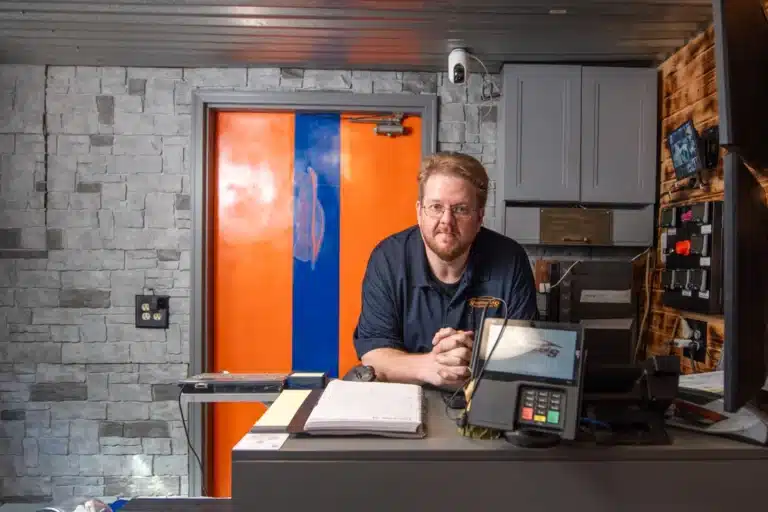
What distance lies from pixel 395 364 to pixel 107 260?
2.29 metres

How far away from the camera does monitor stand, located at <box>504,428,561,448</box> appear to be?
2.53 ft

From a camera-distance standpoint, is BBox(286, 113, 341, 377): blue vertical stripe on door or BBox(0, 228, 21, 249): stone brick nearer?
BBox(0, 228, 21, 249): stone brick

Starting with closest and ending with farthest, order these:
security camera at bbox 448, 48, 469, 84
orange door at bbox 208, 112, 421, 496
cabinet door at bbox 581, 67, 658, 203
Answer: security camera at bbox 448, 48, 469, 84 < cabinet door at bbox 581, 67, 658, 203 < orange door at bbox 208, 112, 421, 496

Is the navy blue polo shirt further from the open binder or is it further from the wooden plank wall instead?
the wooden plank wall

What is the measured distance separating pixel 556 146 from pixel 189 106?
2.12 meters

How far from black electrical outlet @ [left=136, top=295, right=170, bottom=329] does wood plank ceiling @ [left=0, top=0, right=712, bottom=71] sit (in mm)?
1368

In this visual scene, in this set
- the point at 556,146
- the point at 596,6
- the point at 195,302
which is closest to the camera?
the point at 596,6

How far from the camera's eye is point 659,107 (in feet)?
9.00

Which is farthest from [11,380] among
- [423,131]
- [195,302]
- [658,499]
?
[658,499]

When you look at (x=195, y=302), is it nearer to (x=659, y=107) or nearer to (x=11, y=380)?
(x=11, y=380)

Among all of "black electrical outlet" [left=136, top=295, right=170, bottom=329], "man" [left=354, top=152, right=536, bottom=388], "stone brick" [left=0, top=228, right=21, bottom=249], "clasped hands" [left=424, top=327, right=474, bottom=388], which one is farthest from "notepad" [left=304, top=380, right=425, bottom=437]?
"stone brick" [left=0, top=228, right=21, bottom=249]

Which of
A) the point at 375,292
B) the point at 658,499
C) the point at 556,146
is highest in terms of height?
the point at 556,146

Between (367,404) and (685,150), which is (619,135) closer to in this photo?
(685,150)

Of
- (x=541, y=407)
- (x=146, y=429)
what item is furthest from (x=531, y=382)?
(x=146, y=429)
